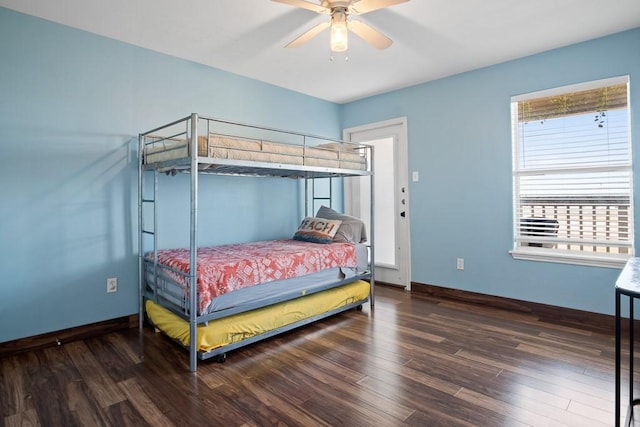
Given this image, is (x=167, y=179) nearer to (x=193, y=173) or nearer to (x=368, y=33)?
(x=193, y=173)

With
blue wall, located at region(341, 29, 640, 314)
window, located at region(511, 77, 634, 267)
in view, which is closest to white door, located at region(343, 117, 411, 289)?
blue wall, located at region(341, 29, 640, 314)

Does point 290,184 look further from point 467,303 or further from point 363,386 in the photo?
point 363,386

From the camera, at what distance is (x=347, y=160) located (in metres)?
3.38

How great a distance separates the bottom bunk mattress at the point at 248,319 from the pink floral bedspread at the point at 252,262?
21 centimetres

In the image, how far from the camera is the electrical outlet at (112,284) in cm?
291

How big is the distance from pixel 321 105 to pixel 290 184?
120cm

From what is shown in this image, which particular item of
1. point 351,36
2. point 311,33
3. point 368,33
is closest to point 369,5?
point 368,33

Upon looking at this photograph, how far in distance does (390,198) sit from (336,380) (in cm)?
271

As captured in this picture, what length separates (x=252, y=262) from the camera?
8.51 feet

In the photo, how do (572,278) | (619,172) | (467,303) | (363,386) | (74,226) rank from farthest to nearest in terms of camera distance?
1. (467,303)
2. (572,278)
3. (619,172)
4. (74,226)
5. (363,386)

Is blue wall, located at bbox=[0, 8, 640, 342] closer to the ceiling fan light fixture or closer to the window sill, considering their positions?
the window sill

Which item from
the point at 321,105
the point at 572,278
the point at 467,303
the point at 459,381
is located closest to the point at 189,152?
the point at 459,381

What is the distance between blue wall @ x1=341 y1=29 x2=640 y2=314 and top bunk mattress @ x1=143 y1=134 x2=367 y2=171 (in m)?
1.23

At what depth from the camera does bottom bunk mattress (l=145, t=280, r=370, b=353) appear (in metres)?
2.36
